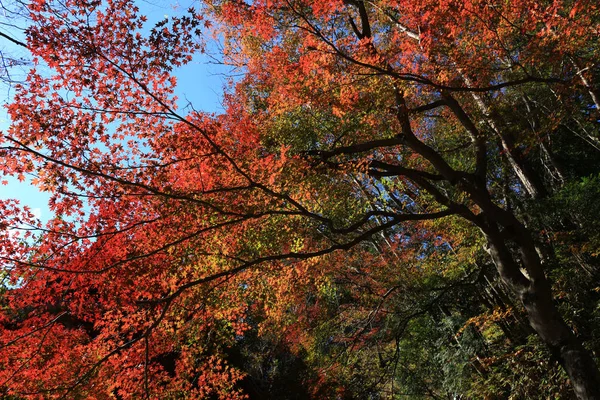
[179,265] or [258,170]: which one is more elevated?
[258,170]

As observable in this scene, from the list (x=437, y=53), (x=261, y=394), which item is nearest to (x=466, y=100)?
(x=437, y=53)

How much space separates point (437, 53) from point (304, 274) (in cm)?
561

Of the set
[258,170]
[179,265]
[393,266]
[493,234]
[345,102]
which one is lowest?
[493,234]

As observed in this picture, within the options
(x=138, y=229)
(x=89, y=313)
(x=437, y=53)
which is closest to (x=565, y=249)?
(x=437, y=53)

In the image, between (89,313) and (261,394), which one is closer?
(89,313)

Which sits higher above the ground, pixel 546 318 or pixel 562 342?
pixel 546 318

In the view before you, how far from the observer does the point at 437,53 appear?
6.58m

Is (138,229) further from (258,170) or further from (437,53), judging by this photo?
(437,53)

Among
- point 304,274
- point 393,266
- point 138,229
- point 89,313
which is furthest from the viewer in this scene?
point 89,313

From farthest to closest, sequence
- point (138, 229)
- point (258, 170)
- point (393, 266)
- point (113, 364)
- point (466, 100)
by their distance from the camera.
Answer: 1. point (393, 266)
2. point (466, 100)
3. point (113, 364)
4. point (258, 170)
5. point (138, 229)

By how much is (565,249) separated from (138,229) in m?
8.91

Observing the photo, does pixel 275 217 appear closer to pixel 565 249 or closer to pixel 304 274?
pixel 304 274

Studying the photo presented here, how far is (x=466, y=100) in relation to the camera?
10211mm

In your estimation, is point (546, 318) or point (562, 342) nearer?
point (562, 342)
